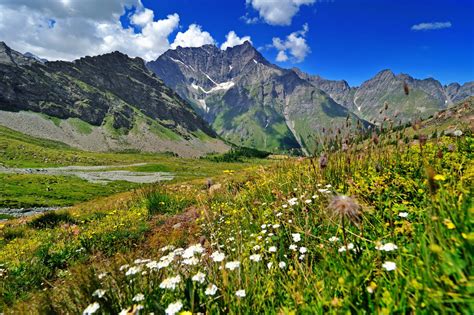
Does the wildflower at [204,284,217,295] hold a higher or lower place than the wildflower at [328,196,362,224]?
lower

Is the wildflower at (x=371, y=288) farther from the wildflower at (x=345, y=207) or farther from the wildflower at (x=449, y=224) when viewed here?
the wildflower at (x=449, y=224)

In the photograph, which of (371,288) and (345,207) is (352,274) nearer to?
(371,288)

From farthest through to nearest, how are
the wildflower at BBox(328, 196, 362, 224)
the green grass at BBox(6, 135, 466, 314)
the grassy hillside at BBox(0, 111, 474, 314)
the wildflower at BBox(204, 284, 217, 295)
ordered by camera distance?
the wildflower at BBox(204, 284, 217, 295) → the wildflower at BBox(328, 196, 362, 224) → the grassy hillside at BBox(0, 111, 474, 314) → the green grass at BBox(6, 135, 466, 314)

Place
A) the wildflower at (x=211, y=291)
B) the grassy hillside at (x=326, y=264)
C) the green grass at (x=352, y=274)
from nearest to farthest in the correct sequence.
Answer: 1. the green grass at (x=352, y=274)
2. the grassy hillside at (x=326, y=264)
3. the wildflower at (x=211, y=291)

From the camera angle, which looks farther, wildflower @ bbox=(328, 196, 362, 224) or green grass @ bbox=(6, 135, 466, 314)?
wildflower @ bbox=(328, 196, 362, 224)

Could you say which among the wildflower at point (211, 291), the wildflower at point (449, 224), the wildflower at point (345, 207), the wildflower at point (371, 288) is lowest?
the wildflower at point (211, 291)

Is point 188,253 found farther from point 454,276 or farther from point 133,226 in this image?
point 133,226

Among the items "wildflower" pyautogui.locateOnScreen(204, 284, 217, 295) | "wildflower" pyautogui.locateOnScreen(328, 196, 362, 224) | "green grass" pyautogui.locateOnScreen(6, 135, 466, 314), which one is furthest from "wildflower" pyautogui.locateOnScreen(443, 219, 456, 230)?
"wildflower" pyautogui.locateOnScreen(204, 284, 217, 295)

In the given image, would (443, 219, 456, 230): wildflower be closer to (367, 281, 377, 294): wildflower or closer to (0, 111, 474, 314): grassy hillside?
(0, 111, 474, 314): grassy hillside

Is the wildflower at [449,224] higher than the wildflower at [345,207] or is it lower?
lower

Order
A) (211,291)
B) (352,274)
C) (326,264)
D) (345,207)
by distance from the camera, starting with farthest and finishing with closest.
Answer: (326,264) → (211,291) → (352,274) → (345,207)

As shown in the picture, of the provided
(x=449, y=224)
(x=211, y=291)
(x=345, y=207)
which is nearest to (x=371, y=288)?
(x=345, y=207)

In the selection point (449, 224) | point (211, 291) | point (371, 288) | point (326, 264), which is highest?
point (449, 224)

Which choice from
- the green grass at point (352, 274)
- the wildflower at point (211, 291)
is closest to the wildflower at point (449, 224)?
the green grass at point (352, 274)
